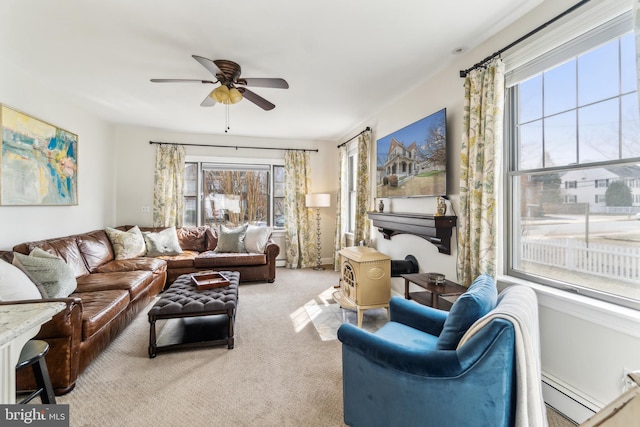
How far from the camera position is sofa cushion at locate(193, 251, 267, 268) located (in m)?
4.38

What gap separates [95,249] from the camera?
372 cm

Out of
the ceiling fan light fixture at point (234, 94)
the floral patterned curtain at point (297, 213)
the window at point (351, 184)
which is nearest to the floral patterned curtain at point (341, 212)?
the window at point (351, 184)

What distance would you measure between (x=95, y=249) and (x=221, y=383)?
2.83 meters

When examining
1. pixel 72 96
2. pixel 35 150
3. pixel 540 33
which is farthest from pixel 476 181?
pixel 72 96

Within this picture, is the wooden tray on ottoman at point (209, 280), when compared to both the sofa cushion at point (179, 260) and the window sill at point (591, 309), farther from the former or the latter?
the window sill at point (591, 309)

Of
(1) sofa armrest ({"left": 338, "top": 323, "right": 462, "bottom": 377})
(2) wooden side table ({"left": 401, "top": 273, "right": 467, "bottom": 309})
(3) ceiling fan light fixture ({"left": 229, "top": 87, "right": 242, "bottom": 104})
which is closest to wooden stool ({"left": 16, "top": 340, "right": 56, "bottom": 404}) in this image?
(1) sofa armrest ({"left": 338, "top": 323, "right": 462, "bottom": 377})

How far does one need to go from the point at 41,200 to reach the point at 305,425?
145 inches

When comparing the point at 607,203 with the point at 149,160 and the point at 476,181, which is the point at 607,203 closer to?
the point at 476,181

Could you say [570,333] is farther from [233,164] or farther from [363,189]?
[233,164]

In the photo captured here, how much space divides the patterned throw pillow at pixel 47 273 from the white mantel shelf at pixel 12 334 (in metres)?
1.66

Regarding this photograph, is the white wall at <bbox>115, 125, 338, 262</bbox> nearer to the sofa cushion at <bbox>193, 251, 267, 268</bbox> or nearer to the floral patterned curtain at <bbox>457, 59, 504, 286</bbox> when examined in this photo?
the sofa cushion at <bbox>193, 251, 267, 268</bbox>

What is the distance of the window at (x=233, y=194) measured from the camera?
219 inches

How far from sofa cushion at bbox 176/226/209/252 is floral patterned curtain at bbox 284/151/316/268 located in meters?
1.55

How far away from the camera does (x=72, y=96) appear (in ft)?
11.9
